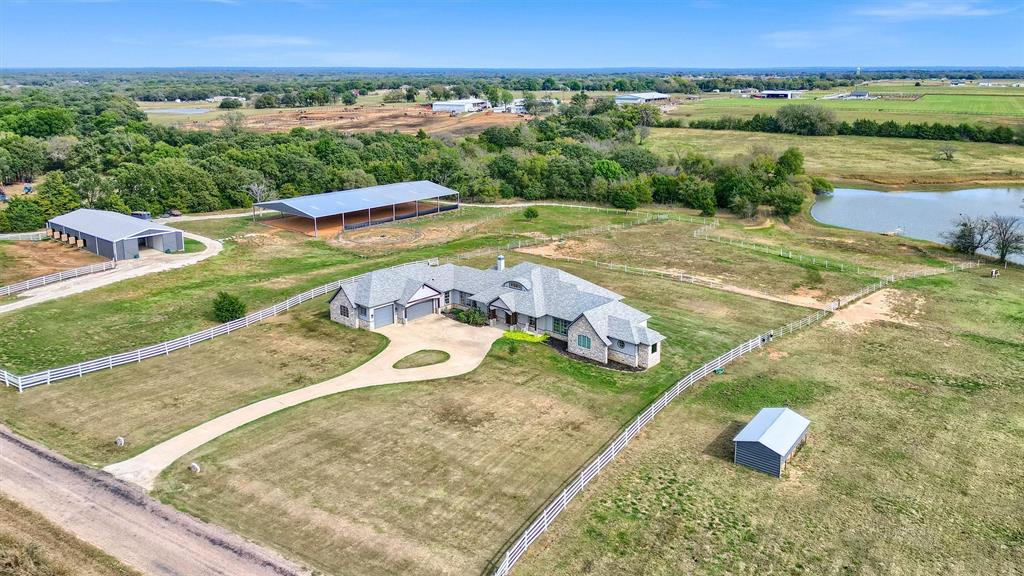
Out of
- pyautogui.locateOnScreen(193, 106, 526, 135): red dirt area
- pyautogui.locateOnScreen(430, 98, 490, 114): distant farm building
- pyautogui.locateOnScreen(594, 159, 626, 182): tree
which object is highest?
pyautogui.locateOnScreen(430, 98, 490, 114): distant farm building

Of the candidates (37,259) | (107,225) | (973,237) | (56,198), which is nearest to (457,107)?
(56,198)

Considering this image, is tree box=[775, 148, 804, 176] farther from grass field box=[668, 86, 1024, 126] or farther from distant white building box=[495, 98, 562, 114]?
distant white building box=[495, 98, 562, 114]

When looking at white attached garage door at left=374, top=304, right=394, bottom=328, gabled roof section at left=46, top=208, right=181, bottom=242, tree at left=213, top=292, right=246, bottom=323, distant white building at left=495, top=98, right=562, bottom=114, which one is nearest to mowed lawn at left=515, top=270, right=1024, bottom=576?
white attached garage door at left=374, top=304, right=394, bottom=328

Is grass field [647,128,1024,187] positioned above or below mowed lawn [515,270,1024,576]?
above

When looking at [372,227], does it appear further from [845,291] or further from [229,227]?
[845,291]

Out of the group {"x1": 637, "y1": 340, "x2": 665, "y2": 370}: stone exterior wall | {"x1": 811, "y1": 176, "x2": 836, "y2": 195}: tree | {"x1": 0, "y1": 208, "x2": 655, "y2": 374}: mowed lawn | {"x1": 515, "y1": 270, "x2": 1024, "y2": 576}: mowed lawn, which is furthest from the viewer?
Answer: {"x1": 811, "y1": 176, "x2": 836, "y2": 195}: tree
